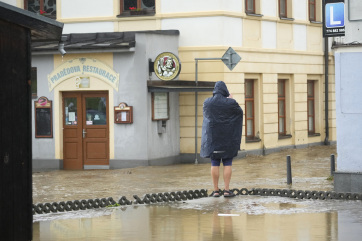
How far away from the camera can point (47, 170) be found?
25859 mm

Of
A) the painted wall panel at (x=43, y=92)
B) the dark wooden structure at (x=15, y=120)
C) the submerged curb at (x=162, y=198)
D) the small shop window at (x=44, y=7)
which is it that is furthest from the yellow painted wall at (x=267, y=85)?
the dark wooden structure at (x=15, y=120)

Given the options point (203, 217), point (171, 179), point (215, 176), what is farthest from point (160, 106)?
point (203, 217)

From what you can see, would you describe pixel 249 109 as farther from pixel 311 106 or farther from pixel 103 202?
pixel 103 202

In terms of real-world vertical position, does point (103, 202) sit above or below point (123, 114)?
below

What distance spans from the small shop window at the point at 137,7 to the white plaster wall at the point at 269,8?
12.6ft

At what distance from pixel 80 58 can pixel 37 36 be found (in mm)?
15769

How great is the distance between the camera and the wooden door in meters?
25.7

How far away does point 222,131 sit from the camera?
15023mm

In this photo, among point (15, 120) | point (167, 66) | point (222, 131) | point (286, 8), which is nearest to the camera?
point (15, 120)

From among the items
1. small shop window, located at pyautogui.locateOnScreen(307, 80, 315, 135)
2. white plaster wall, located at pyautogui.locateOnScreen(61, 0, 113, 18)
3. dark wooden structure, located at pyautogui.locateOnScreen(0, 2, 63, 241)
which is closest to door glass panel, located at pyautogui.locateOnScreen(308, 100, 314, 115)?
small shop window, located at pyautogui.locateOnScreen(307, 80, 315, 135)

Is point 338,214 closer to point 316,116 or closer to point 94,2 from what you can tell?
point 94,2

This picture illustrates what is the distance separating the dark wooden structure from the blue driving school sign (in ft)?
22.9

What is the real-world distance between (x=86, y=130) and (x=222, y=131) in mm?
11339

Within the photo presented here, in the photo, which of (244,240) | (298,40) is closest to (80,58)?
(298,40)
